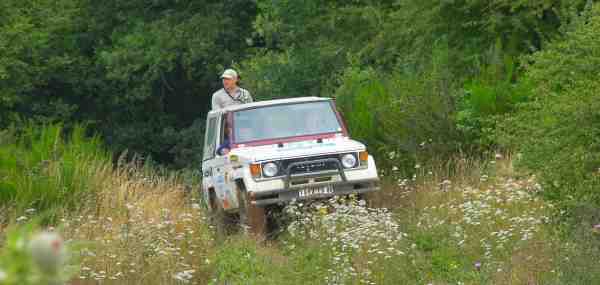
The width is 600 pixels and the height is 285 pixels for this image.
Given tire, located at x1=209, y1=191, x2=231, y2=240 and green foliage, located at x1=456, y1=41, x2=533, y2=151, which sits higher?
green foliage, located at x1=456, y1=41, x2=533, y2=151

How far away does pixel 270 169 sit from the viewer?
39.8 ft

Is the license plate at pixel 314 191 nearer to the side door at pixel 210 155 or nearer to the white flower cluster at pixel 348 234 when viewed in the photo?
the white flower cluster at pixel 348 234

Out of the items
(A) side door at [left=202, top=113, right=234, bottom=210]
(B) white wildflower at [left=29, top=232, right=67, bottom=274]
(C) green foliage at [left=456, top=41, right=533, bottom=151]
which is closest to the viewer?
(B) white wildflower at [left=29, top=232, right=67, bottom=274]

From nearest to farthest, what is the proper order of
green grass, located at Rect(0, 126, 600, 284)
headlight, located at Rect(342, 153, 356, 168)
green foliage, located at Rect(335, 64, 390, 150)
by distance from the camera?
green grass, located at Rect(0, 126, 600, 284) → headlight, located at Rect(342, 153, 356, 168) → green foliage, located at Rect(335, 64, 390, 150)

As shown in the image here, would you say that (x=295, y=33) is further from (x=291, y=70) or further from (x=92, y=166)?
(x=92, y=166)

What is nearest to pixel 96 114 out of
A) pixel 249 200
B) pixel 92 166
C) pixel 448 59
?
pixel 448 59

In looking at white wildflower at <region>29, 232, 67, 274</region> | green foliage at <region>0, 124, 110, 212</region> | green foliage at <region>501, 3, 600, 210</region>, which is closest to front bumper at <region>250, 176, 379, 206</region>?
green foliage at <region>0, 124, 110, 212</region>

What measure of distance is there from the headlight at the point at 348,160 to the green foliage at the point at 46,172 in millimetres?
3223

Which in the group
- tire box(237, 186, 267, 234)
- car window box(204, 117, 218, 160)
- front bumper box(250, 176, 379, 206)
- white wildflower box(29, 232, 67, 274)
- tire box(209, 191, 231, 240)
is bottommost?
tire box(209, 191, 231, 240)

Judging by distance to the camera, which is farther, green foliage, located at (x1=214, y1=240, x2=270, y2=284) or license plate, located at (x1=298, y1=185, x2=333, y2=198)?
license plate, located at (x1=298, y1=185, x2=333, y2=198)

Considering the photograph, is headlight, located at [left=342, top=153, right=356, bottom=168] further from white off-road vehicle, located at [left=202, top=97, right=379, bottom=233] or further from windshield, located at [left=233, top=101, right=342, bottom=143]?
windshield, located at [left=233, top=101, right=342, bottom=143]

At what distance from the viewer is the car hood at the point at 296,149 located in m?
12.2

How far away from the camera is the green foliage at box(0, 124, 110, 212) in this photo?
13336mm

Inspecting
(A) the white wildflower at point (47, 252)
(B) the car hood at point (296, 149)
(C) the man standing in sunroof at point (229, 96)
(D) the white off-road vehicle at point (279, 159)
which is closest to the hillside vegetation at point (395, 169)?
(A) the white wildflower at point (47, 252)
